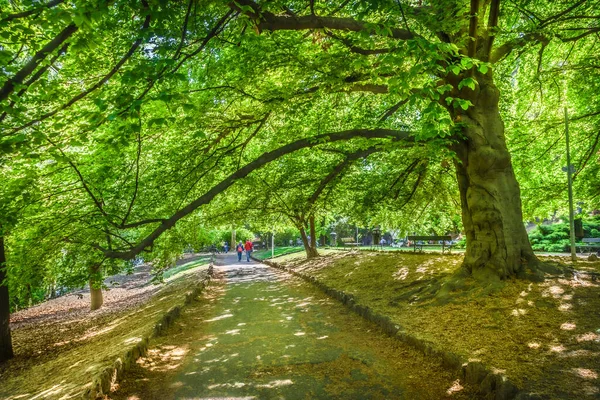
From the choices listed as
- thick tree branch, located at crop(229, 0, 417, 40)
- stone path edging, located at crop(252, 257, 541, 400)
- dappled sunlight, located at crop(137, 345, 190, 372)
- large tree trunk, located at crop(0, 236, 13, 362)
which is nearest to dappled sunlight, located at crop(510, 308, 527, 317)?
stone path edging, located at crop(252, 257, 541, 400)

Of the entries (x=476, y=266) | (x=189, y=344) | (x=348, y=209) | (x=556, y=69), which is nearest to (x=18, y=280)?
(x=189, y=344)

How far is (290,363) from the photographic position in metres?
5.13

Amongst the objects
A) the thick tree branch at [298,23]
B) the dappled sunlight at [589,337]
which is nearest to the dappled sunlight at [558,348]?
the dappled sunlight at [589,337]

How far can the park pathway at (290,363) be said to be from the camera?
13.8ft

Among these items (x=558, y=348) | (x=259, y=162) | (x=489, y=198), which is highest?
A: (x=259, y=162)

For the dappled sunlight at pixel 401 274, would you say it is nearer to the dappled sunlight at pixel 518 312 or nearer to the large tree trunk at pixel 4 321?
the dappled sunlight at pixel 518 312

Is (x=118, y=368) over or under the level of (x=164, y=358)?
over

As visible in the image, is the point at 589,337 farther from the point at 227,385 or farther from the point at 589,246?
the point at 589,246

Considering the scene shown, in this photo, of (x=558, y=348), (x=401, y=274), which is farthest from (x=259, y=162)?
(x=558, y=348)

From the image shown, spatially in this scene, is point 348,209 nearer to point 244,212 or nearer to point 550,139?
point 244,212

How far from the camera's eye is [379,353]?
5.40 meters

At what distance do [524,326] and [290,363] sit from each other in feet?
10.7

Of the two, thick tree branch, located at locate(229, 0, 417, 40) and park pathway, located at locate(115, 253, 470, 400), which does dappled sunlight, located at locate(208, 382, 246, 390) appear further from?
thick tree branch, located at locate(229, 0, 417, 40)

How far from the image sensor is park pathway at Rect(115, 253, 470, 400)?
13.8ft
